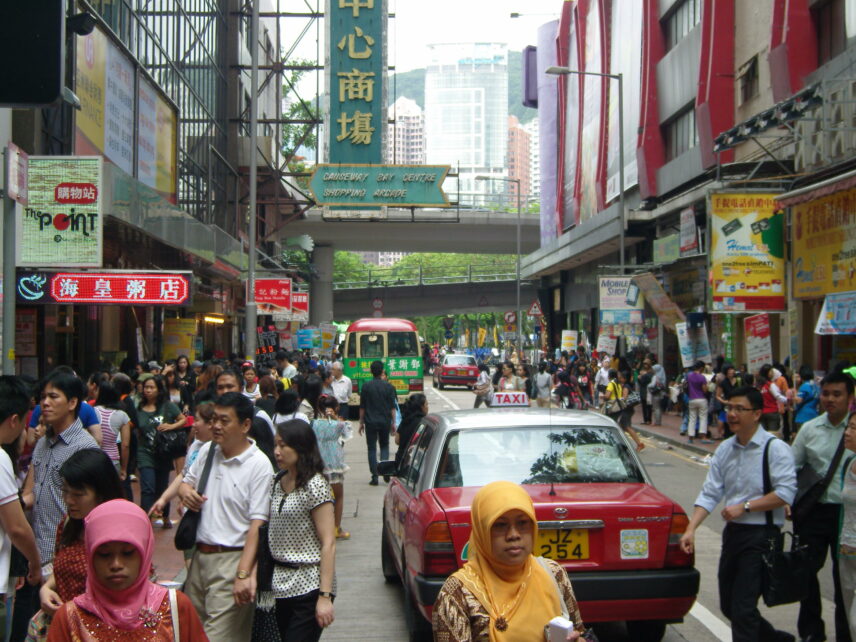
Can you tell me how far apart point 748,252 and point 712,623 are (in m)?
14.7

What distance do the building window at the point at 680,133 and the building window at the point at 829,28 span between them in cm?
765

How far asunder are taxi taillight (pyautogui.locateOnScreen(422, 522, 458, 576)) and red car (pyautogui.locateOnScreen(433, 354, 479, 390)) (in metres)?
38.0

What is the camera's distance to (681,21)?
102ft

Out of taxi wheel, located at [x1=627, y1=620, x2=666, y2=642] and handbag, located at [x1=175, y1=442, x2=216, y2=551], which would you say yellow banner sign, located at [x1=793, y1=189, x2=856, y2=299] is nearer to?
taxi wheel, located at [x1=627, y1=620, x2=666, y2=642]

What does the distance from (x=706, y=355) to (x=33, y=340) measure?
17.5m

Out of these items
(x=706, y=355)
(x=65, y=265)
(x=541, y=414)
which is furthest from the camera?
(x=706, y=355)

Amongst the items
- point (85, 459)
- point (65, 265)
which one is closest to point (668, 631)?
point (85, 459)

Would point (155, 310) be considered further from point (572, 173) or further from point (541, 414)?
point (572, 173)

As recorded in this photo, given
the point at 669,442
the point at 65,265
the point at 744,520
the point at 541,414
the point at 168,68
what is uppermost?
the point at 168,68

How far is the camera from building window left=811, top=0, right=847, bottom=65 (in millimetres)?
20422

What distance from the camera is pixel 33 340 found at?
1669 cm

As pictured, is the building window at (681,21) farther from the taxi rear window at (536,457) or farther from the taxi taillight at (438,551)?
the taxi taillight at (438,551)

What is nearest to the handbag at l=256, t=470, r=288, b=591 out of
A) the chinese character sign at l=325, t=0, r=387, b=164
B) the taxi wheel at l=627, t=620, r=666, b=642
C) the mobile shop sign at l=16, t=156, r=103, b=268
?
the taxi wheel at l=627, t=620, r=666, b=642

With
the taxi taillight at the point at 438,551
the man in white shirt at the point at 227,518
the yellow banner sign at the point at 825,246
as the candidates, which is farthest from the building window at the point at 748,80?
the man in white shirt at the point at 227,518
